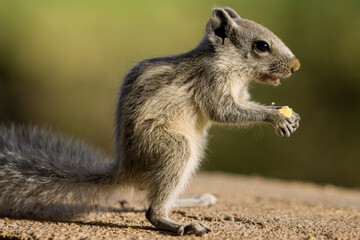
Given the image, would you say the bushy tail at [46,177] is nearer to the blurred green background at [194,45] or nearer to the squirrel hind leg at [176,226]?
the squirrel hind leg at [176,226]

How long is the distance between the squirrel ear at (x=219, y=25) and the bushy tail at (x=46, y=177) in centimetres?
146

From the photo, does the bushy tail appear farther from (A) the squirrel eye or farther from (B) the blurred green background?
(B) the blurred green background

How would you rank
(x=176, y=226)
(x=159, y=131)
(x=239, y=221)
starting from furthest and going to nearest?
(x=239, y=221) < (x=159, y=131) < (x=176, y=226)

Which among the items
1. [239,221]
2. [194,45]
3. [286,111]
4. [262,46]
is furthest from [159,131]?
[194,45]

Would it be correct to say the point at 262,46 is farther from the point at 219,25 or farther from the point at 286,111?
the point at 286,111

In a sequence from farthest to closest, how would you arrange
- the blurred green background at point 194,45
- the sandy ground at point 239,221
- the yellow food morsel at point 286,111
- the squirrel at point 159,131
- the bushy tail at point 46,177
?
the blurred green background at point 194,45 → the yellow food morsel at point 286,111 → the bushy tail at point 46,177 → the squirrel at point 159,131 → the sandy ground at point 239,221

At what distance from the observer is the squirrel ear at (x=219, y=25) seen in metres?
5.00

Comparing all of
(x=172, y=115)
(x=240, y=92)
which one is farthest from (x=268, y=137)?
(x=172, y=115)

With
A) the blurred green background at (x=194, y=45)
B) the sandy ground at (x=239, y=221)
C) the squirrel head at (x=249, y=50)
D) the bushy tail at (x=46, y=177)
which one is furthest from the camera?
the blurred green background at (x=194, y=45)

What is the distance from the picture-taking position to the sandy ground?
4.04 meters

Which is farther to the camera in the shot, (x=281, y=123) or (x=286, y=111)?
(x=286, y=111)

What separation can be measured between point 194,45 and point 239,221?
5.85 metres

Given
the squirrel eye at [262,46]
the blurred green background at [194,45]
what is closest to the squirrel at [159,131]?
the squirrel eye at [262,46]

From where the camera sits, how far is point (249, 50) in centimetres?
499
